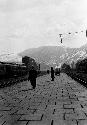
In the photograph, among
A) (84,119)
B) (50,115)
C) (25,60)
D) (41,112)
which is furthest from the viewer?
(25,60)

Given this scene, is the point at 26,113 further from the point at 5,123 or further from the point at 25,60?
the point at 25,60

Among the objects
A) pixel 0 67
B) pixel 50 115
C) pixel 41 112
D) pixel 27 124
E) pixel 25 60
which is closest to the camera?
pixel 27 124

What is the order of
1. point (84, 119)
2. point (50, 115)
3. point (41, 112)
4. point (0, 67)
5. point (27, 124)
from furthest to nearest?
1. point (0, 67)
2. point (41, 112)
3. point (50, 115)
4. point (84, 119)
5. point (27, 124)

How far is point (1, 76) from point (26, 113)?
24030 millimetres

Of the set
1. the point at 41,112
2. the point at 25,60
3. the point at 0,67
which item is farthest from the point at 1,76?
the point at 25,60

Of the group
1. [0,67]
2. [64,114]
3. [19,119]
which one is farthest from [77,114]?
[0,67]

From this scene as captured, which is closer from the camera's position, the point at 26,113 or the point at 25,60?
the point at 26,113

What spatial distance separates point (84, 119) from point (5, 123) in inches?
84.4

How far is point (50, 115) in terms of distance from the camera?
6555 mm

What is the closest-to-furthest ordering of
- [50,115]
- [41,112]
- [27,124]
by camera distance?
[27,124], [50,115], [41,112]

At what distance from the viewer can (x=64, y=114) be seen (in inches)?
264

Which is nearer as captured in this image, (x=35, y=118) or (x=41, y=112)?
(x=35, y=118)

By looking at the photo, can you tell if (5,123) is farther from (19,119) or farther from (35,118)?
(35,118)

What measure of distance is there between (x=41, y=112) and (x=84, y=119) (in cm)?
158
